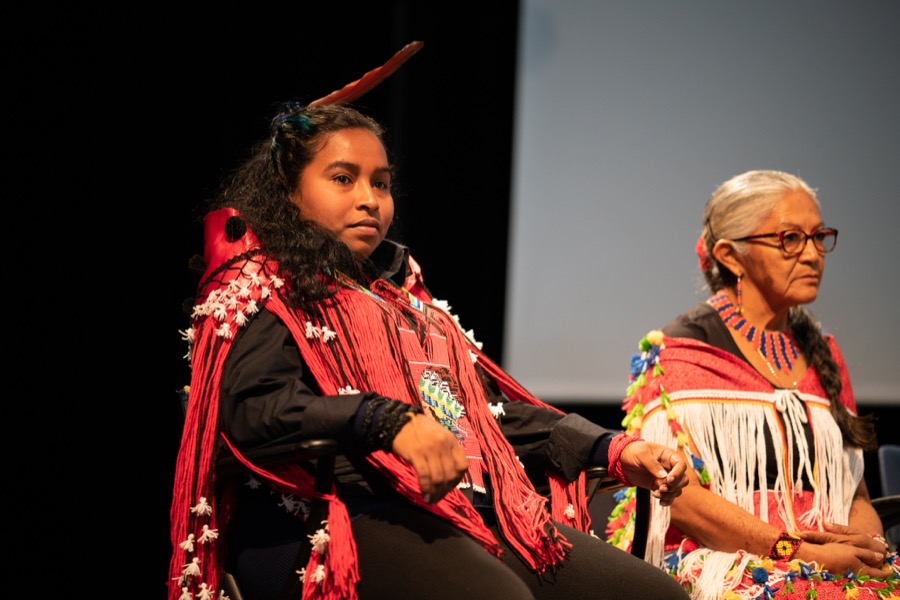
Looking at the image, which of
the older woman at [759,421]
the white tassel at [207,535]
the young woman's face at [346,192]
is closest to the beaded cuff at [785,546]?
the older woman at [759,421]

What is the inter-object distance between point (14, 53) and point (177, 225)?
1.91ft

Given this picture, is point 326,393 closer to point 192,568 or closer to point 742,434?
point 192,568

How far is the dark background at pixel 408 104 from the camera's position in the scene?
2715 millimetres

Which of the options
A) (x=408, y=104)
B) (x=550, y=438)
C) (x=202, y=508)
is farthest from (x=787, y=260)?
(x=408, y=104)

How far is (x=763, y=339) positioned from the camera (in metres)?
2.41

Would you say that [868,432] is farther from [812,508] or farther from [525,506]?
[525,506]

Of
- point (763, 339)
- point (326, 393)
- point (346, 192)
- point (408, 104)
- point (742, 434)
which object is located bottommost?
point (742, 434)

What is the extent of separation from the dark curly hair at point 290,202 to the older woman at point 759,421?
0.85 meters

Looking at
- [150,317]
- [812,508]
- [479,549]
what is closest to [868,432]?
[812,508]

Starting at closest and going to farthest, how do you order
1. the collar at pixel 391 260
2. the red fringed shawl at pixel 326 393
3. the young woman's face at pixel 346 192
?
the red fringed shawl at pixel 326 393
the young woman's face at pixel 346 192
the collar at pixel 391 260

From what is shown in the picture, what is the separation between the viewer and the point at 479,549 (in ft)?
4.92

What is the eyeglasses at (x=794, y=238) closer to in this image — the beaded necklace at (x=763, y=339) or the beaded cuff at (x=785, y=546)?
the beaded necklace at (x=763, y=339)

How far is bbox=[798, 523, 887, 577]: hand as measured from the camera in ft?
6.64

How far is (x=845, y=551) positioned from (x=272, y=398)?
1.30 m
